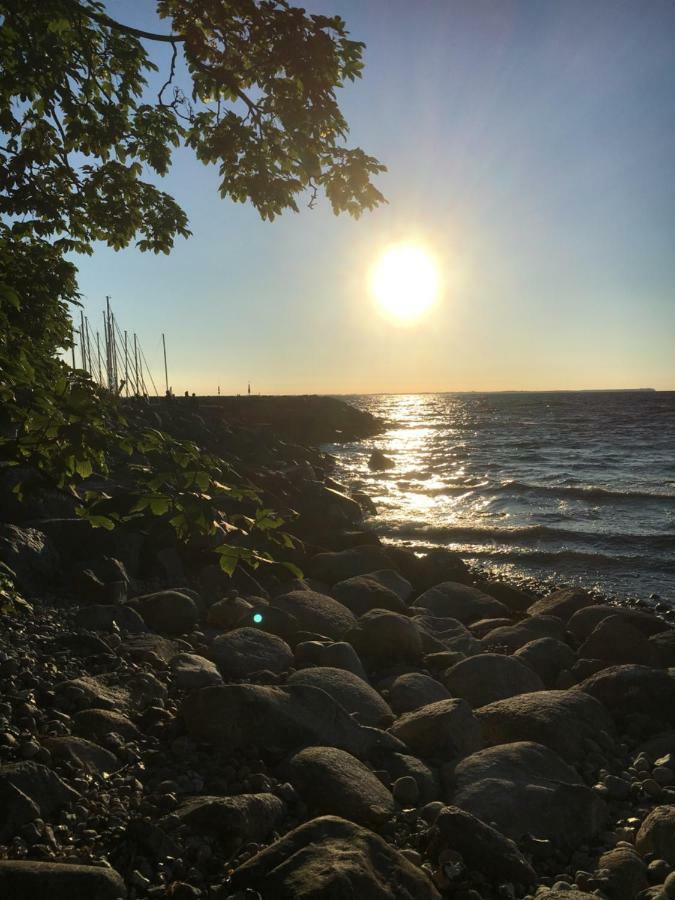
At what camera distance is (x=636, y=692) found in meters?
5.98

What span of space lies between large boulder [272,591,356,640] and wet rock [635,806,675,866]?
3.96m

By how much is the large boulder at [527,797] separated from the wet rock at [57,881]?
2277 millimetres

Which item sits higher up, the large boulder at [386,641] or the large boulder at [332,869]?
the large boulder at [332,869]

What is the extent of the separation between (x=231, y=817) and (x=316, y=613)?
14.5 ft

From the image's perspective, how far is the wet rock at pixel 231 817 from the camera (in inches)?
127

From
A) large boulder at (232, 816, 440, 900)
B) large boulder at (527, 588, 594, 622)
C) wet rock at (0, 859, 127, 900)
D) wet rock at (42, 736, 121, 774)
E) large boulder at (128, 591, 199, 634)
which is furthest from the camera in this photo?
large boulder at (527, 588, 594, 622)

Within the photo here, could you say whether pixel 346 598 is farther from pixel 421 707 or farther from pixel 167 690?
pixel 167 690

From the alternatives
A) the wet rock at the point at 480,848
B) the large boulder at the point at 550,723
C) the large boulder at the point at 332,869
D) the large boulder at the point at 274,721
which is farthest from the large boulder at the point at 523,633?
the large boulder at the point at 332,869

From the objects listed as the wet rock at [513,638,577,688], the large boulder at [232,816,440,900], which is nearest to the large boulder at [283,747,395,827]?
the large boulder at [232,816,440,900]

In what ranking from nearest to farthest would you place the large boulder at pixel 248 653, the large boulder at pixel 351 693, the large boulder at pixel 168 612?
1. the large boulder at pixel 351 693
2. the large boulder at pixel 248 653
3. the large boulder at pixel 168 612

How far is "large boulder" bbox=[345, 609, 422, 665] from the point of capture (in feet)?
23.2

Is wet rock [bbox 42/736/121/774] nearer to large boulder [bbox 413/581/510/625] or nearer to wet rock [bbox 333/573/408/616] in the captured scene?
wet rock [bbox 333/573/408/616]

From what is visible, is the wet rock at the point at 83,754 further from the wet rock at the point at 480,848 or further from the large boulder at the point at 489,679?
the large boulder at the point at 489,679

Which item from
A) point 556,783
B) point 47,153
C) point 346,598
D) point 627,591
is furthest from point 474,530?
point 47,153
